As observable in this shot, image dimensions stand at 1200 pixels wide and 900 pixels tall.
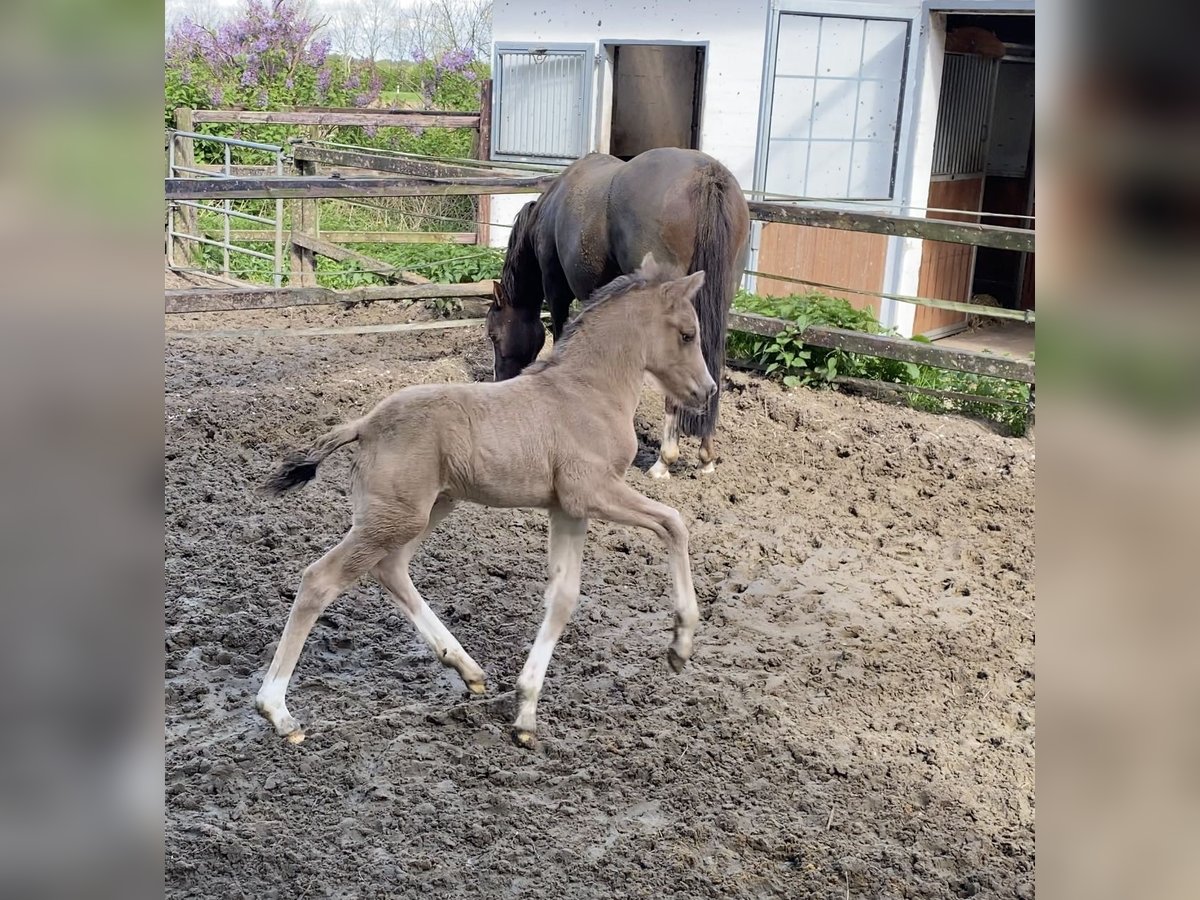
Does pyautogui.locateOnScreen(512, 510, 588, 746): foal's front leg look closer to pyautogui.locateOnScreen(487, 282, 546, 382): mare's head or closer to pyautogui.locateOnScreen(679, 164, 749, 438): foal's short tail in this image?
pyautogui.locateOnScreen(679, 164, 749, 438): foal's short tail

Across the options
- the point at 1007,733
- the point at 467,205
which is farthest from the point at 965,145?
the point at 1007,733

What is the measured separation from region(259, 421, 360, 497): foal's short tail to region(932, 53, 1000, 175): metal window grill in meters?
8.39

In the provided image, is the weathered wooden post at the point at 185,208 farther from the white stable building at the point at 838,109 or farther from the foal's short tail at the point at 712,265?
the foal's short tail at the point at 712,265

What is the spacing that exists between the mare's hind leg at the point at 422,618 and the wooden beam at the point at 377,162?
7.10 metres

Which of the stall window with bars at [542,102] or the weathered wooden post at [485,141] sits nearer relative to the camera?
the stall window with bars at [542,102]

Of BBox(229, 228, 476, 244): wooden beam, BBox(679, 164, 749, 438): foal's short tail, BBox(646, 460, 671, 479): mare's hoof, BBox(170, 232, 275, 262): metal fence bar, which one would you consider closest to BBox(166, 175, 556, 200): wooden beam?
BBox(679, 164, 749, 438): foal's short tail

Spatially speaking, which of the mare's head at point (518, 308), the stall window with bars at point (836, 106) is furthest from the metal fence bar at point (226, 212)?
the stall window with bars at point (836, 106)

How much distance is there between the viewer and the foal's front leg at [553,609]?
3.39m

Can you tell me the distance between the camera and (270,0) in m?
21.5

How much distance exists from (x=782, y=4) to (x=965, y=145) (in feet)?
9.05

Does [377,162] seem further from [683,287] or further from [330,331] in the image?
[683,287]

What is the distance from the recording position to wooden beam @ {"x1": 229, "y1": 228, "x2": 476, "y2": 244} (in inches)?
451
